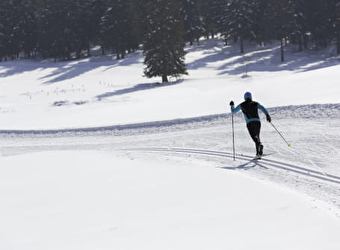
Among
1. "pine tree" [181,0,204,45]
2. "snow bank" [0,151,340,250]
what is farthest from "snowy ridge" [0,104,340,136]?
"pine tree" [181,0,204,45]

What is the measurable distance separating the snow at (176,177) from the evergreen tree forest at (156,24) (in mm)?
14933

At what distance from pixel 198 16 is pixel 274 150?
5426 cm

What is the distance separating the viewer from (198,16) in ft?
201

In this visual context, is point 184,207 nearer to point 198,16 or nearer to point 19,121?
point 19,121

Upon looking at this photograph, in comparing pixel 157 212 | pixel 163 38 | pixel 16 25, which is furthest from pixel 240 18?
pixel 157 212

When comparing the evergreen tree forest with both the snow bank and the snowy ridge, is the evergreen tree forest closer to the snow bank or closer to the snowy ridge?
the snowy ridge

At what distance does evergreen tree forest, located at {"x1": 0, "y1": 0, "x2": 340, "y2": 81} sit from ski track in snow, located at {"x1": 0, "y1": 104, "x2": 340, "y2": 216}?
1964 centimetres

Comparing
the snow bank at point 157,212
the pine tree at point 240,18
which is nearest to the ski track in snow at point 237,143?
the snow bank at point 157,212

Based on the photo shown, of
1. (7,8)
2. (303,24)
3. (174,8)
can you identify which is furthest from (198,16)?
(7,8)

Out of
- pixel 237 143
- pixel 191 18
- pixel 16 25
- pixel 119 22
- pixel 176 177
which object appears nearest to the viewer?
pixel 176 177

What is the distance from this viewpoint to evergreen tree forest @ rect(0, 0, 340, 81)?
3522 centimetres

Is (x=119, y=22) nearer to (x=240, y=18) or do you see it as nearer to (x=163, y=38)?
(x=240, y=18)

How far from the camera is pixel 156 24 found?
1362 inches

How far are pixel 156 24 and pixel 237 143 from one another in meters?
25.2
